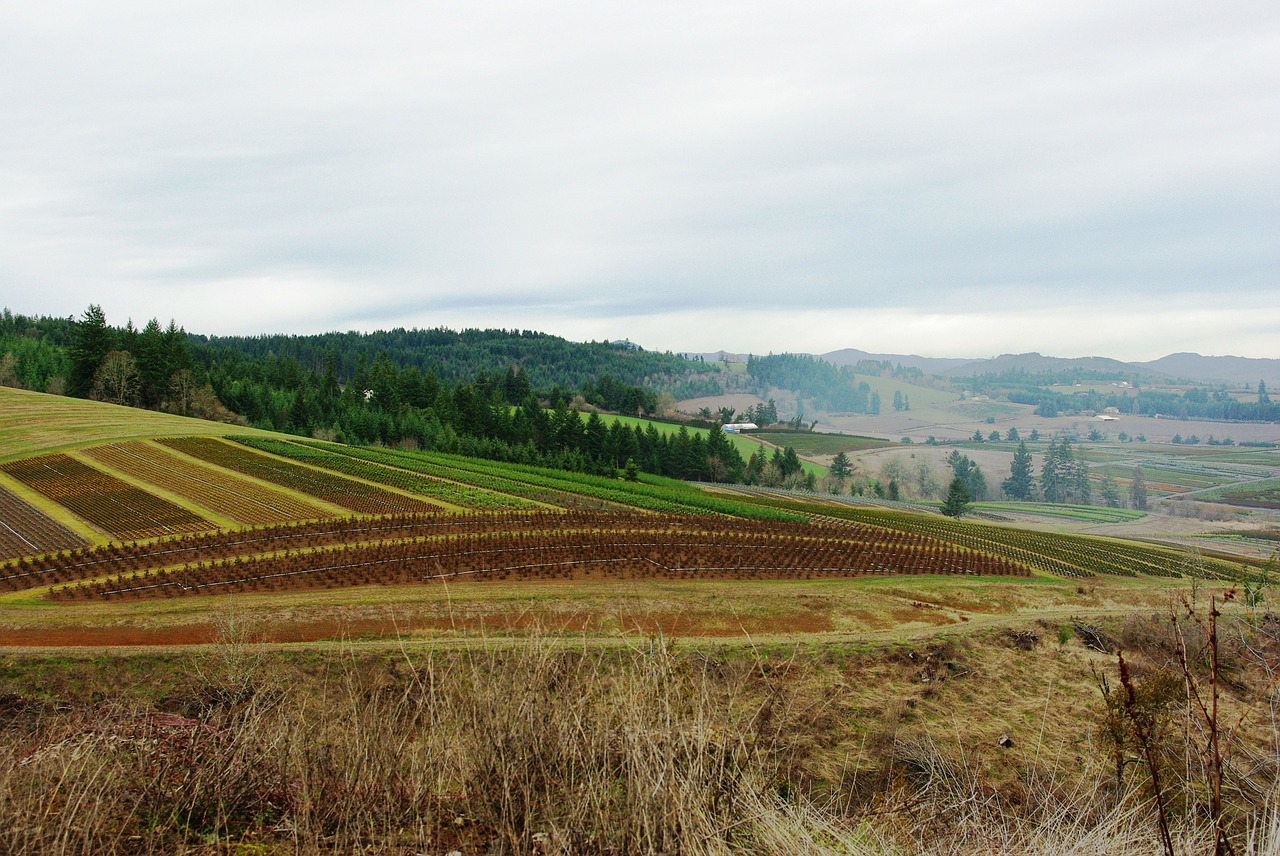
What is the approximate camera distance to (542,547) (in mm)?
36219

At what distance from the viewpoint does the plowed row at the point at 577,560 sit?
2852cm

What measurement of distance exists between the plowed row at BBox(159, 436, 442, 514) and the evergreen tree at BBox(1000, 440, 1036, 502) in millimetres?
126336

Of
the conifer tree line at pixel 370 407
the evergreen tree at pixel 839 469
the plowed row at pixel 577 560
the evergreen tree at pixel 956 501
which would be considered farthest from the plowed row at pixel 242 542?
the evergreen tree at pixel 839 469

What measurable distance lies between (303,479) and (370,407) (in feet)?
168

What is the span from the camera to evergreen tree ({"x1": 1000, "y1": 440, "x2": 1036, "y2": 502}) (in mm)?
134625

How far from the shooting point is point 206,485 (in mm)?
46438

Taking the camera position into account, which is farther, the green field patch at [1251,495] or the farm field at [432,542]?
the green field patch at [1251,495]

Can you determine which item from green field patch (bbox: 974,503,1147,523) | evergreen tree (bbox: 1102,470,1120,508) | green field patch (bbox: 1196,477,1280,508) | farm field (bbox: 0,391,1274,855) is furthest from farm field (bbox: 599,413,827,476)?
green field patch (bbox: 1196,477,1280,508)

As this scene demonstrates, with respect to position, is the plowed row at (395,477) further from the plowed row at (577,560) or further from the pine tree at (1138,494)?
the pine tree at (1138,494)

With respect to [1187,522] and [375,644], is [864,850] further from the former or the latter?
[1187,522]

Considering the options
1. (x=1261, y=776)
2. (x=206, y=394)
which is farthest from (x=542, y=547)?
(x=206, y=394)

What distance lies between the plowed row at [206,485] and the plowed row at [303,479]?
1.91 meters

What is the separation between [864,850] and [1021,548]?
51.5m

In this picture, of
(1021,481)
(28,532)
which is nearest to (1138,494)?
(1021,481)
